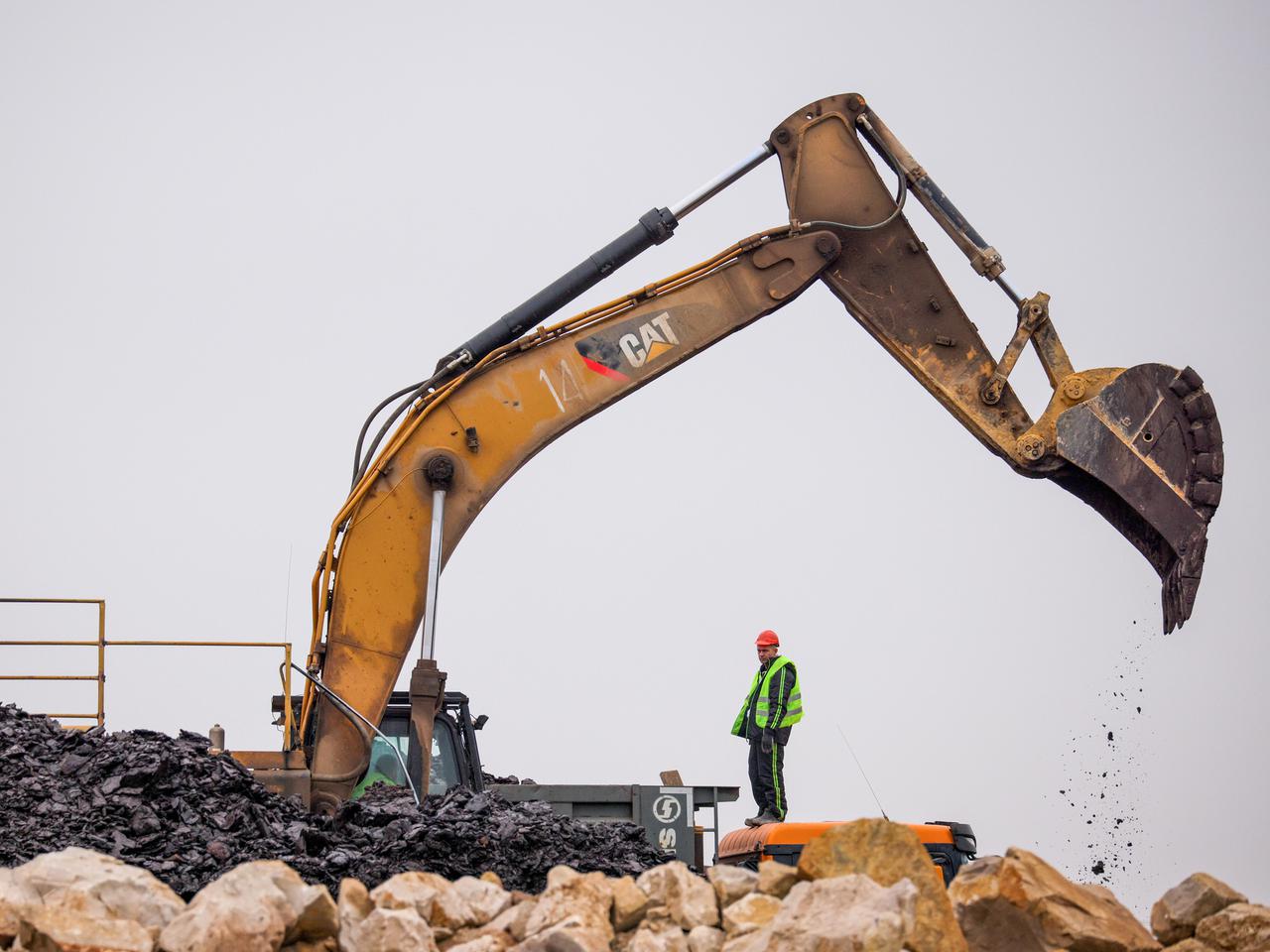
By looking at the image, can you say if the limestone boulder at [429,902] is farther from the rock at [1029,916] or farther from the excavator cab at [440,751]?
the excavator cab at [440,751]

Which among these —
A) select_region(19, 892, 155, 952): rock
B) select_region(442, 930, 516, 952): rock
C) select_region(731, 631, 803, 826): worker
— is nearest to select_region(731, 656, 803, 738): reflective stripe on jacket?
select_region(731, 631, 803, 826): worker

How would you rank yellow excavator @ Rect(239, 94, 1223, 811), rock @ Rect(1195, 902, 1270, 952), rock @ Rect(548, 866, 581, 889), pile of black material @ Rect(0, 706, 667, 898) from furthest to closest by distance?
yellow excavator @ Rect(239, 94, 1223, 811) < pile of black material @ Rect(0, 706, 667, 898) < rock @ Rect(1195, 902, 1270, 952) < rock @ Rect(548, 866, 581, 889)

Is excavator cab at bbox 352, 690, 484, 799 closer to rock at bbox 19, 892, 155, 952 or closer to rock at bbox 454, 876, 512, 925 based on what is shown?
rock at bbox 454, 876, 512, 925

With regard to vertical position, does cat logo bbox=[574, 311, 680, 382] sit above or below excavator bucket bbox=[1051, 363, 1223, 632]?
above

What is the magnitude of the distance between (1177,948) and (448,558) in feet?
18.1

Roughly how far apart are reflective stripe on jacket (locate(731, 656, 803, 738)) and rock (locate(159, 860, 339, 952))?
18.4 feet

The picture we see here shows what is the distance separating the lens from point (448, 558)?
10.6 m

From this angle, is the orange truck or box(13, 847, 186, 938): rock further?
the orange truck

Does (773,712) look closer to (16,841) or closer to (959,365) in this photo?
(959,365)

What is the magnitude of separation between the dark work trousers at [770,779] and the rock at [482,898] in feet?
16.3

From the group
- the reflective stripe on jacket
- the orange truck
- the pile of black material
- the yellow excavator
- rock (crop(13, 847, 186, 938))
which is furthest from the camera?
the reflective stripe on jacket

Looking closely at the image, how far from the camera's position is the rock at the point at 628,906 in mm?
6078

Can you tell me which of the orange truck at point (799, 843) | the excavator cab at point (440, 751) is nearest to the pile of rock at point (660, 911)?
the orange truck at point (799, 843)

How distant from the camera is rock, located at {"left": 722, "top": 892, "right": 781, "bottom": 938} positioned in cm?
591
